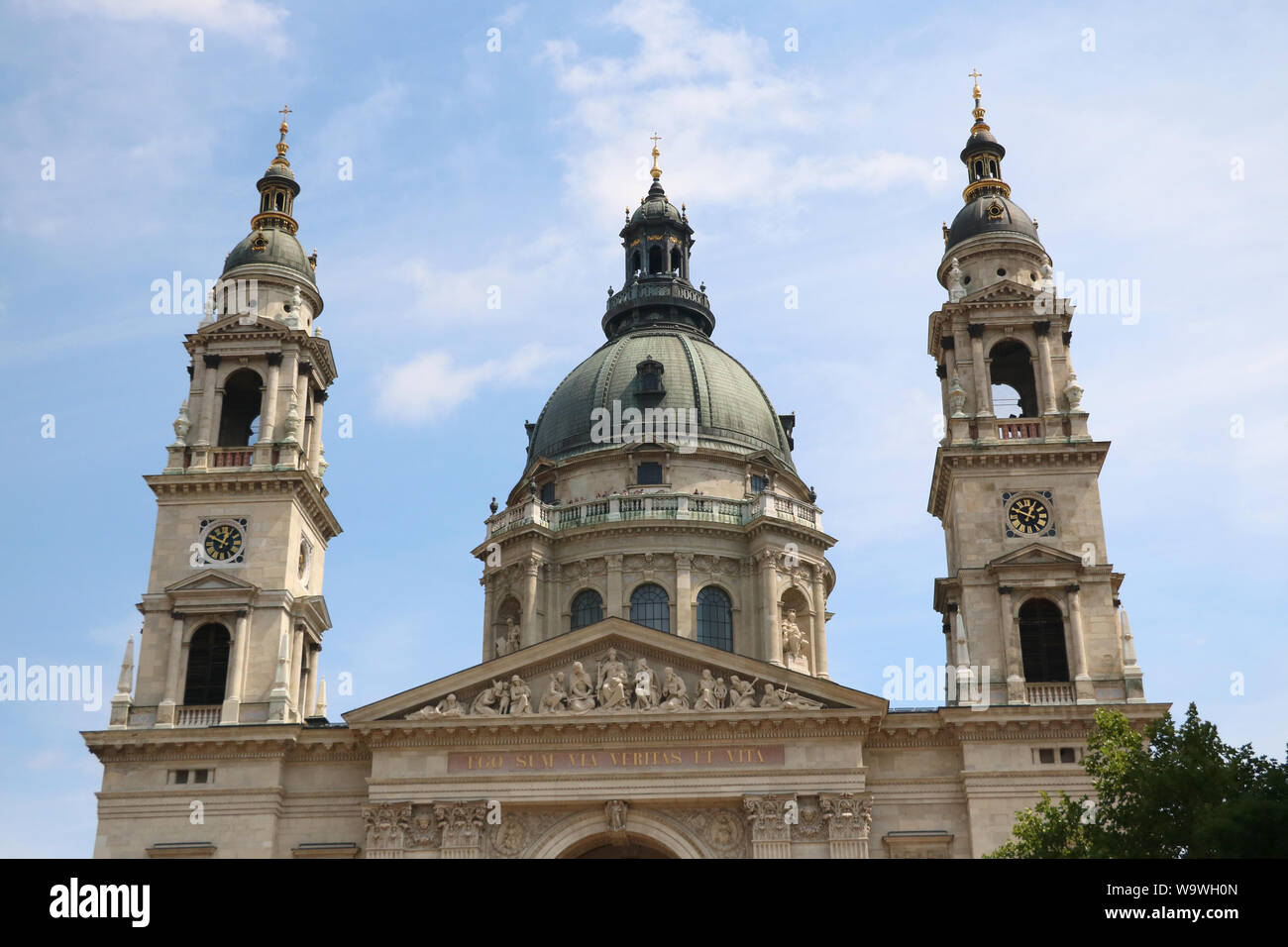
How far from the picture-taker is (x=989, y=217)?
172 feet

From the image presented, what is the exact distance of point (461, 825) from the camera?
4362 centimetres

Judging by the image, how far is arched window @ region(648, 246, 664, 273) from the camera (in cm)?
7125

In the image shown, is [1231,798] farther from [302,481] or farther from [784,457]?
[784,457]

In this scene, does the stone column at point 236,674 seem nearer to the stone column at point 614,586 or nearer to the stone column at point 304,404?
the stone column at point 304,404

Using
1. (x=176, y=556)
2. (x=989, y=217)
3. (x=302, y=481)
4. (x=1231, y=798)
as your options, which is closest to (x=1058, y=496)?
(x=989, y=217)

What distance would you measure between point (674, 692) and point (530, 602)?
563 inches

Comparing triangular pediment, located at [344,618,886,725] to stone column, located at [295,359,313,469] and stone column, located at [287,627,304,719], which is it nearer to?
stone column, located at [287,627,304,719]

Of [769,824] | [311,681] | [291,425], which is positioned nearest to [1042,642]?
[769,824]

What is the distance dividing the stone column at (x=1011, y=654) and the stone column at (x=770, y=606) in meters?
11.4

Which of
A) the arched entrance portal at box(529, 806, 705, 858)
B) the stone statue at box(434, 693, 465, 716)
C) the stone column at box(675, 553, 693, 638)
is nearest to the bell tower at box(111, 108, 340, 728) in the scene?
the stone statue at box(434, 693, 465, 716)

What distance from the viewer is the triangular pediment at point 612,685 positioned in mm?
44438

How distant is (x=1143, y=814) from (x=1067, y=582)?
15.8 meters

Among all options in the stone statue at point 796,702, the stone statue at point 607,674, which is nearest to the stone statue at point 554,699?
the stone statue at point 607,674

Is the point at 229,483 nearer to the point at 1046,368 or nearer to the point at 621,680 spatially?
the point at 621,680
